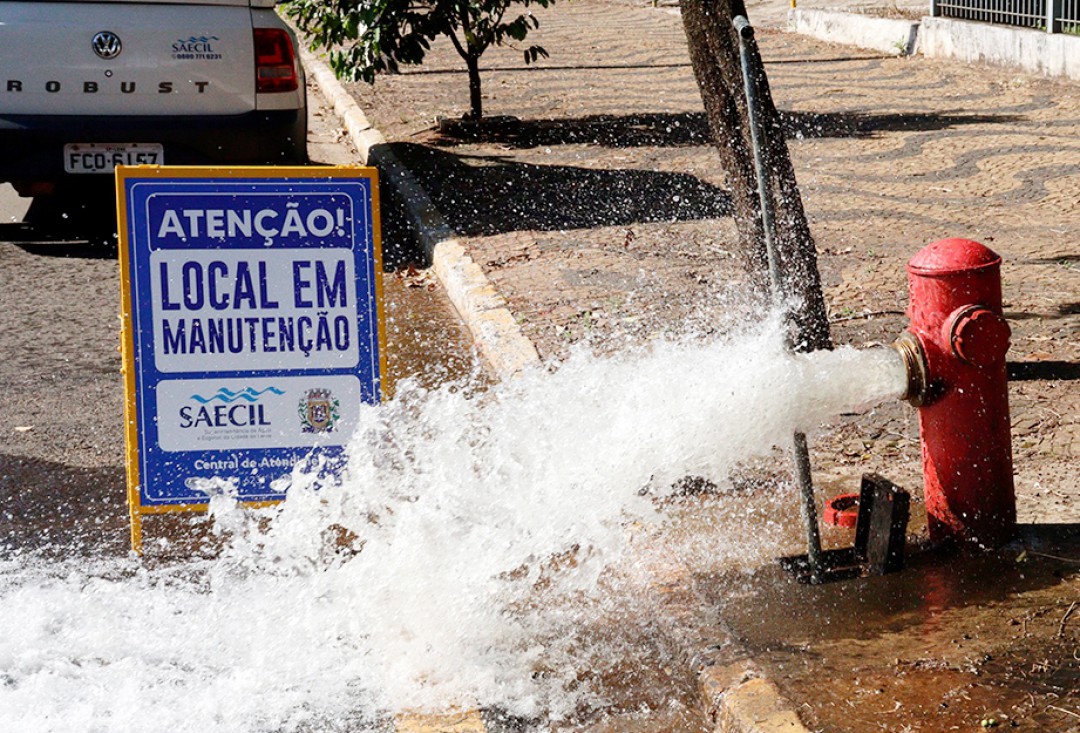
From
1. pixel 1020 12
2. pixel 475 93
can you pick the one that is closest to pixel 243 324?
pixel 475 93

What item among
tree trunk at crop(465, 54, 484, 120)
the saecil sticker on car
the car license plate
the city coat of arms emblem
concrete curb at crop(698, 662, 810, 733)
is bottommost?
concrete curb at crop(698, 662, 810, 733)

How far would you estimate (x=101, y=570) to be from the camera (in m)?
4.56

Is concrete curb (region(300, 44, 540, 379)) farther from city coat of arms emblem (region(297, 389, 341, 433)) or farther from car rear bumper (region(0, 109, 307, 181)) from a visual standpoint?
city coat of arms emblem (region(297, 389, 341, 433))

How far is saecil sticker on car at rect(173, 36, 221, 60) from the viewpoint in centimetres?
845

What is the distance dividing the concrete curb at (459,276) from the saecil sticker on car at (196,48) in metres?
1.64

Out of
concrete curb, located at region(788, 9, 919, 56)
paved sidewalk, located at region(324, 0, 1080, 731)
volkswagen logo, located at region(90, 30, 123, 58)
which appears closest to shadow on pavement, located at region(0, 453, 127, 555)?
paved sidewalk, located at region(324, 0, 1080, 731)

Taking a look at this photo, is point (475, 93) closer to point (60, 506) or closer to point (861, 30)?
point (861, 30)

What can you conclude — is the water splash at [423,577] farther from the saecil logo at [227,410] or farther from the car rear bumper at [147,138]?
the car rear bumper at [147,138]

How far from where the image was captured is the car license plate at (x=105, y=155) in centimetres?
850

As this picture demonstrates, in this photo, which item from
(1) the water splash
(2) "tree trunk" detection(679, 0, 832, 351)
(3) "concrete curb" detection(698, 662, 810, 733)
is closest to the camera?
(3) "concrete curb" detection(698, 662, 810, 733)

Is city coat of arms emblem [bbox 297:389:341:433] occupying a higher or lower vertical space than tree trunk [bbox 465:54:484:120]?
lower

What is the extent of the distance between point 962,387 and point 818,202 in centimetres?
526

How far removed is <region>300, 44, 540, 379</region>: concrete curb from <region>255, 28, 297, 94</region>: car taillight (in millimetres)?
1228

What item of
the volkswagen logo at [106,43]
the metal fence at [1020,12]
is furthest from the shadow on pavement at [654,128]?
the volkswagen logo at [106,43]
